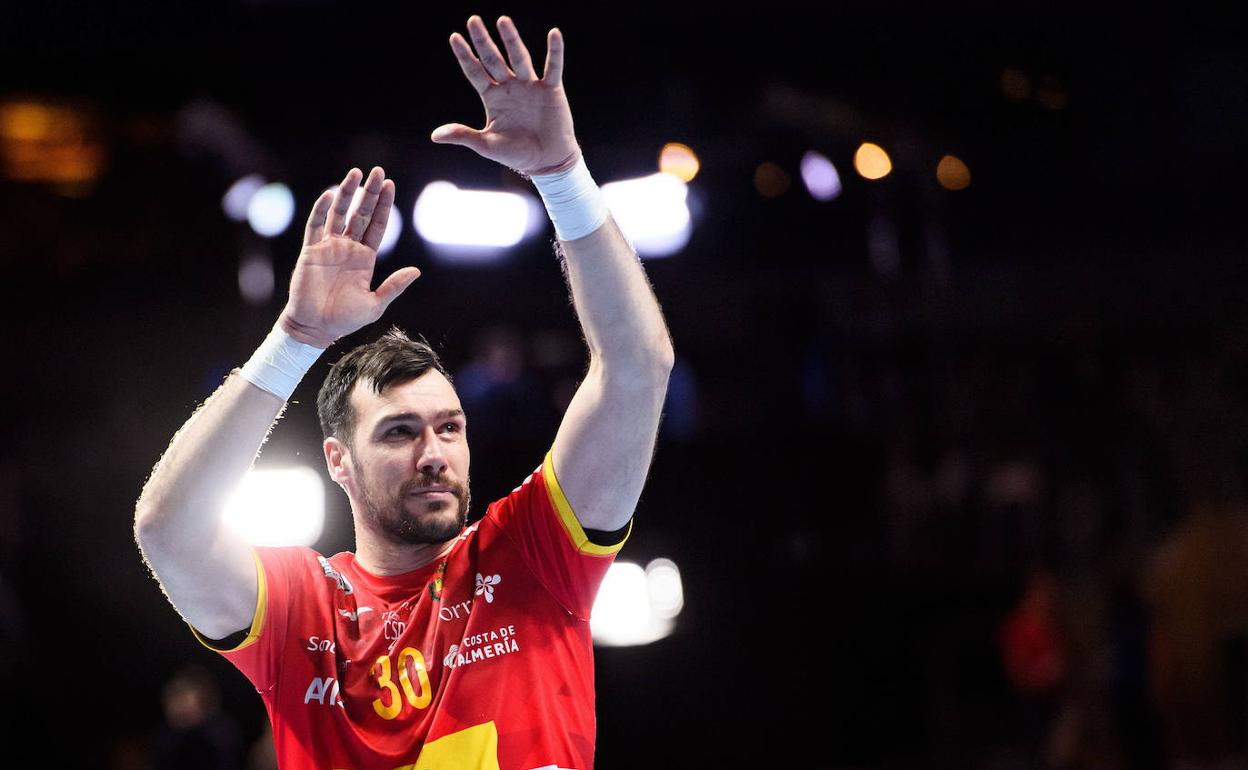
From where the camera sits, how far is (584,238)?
7.72 ft

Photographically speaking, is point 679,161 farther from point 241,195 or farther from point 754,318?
point 241,195

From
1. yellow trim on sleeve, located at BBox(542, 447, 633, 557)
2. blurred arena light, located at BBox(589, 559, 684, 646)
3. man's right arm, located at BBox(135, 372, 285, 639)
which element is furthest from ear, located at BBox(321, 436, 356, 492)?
blurred arena light, located at BBox(589, 559, 684, 646)

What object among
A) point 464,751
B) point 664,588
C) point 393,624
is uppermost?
point 393,624

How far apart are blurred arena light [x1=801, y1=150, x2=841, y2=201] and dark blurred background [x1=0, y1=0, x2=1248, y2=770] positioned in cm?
8

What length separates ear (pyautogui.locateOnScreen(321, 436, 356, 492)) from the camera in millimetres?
2779

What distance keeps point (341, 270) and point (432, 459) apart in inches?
18.0

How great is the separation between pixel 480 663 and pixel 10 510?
813 centimetres

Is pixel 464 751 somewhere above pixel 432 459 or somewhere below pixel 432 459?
below

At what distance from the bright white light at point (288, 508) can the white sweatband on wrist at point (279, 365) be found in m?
4.89

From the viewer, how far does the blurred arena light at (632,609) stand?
8.05 metres

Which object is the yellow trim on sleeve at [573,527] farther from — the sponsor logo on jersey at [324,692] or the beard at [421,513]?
the sponsor logo on jersey at [324,692]

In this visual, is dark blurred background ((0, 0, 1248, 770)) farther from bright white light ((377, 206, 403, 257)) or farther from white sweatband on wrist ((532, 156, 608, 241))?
white sweatband on wrist ((532, 156, 608, 241))

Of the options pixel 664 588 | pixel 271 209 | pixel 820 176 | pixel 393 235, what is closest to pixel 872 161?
pixel 820 176

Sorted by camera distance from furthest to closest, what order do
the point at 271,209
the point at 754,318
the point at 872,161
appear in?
1. the point at 754,318
2. the point at 872,161
3. the point at 271,209
